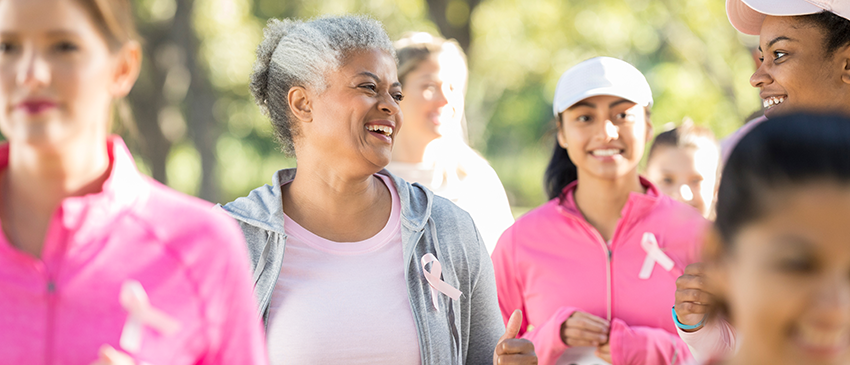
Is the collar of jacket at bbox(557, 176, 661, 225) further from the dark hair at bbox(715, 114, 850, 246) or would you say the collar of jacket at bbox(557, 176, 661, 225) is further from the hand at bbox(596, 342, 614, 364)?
the dark hair at bbox(715, 114, 850, 246)

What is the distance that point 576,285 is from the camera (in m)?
3.32

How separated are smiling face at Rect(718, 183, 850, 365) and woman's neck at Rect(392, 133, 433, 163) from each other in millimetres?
3273

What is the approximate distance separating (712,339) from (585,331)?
2.47 feet

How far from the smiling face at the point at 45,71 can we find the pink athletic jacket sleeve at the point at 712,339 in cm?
131

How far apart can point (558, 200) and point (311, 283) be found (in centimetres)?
147

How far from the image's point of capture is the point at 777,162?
4.68ft

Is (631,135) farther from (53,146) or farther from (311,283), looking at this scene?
(53,146)

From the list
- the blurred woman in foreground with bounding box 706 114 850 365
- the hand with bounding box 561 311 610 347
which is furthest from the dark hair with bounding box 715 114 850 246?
the hand with bounding box 561 311 610 347

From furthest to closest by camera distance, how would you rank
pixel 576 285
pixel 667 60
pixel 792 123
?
pixel 667 60
pixel 576 285
pixel 792 123

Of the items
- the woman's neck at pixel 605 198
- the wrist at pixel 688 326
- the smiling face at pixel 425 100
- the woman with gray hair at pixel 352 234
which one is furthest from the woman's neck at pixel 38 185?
the smiling face at pixel 425 100

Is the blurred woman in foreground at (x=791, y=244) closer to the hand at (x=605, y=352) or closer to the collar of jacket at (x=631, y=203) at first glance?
the hand at (x=605, y=352)

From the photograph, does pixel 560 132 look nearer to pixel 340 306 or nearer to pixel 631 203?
pixel 631 203

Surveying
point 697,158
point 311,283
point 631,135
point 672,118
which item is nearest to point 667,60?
point 672,118

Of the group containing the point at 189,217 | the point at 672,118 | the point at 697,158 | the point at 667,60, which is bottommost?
the point at 189,217
